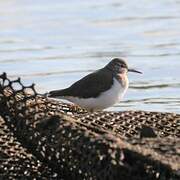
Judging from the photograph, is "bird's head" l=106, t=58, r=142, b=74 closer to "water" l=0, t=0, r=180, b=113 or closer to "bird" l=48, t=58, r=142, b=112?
"bird" l=48, t=58, r=142, b=112

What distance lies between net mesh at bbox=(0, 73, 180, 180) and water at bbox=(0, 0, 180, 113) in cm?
445

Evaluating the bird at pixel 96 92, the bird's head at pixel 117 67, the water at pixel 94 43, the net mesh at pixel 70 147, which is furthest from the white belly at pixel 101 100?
the net mesh at pixel 70 147

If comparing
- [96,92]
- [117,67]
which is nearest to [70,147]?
[96,92]

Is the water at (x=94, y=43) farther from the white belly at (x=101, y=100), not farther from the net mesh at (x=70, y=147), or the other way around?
the net mesh at (x=70, y=147)

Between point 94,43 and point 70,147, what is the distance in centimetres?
964

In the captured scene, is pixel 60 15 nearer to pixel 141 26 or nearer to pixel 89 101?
pixel 141 26

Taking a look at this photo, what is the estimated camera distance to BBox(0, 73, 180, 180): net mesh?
4.75 metres

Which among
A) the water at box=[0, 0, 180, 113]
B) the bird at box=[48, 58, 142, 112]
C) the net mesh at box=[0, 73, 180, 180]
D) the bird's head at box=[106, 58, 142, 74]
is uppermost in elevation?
the net mesh at box=[0, 73, 180, 180]

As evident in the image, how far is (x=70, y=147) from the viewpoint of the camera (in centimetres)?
510

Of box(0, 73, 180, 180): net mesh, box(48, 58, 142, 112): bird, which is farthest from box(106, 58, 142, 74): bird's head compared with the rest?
box(0, 73, 180, 180): net mesh

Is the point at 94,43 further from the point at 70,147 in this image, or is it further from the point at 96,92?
the point at 70,147

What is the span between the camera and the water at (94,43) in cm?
1186

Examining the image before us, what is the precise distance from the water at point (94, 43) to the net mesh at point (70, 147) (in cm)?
445

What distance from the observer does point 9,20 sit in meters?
17.1
